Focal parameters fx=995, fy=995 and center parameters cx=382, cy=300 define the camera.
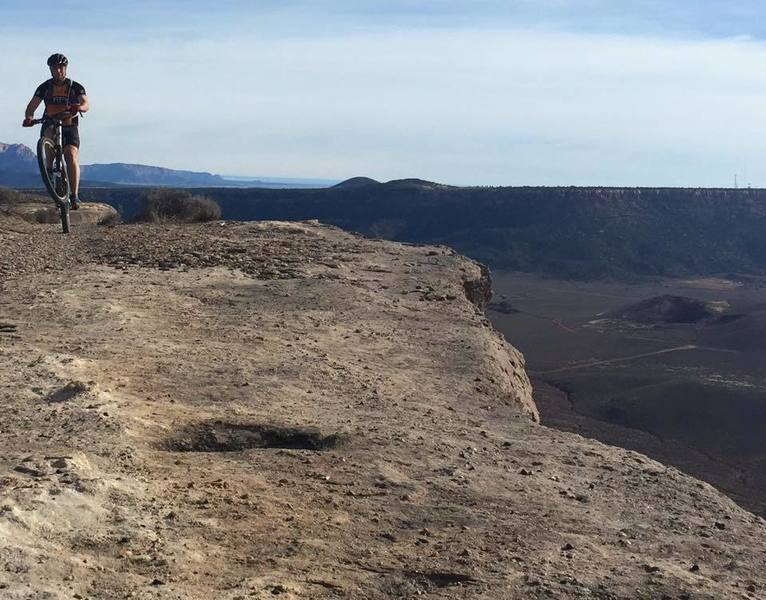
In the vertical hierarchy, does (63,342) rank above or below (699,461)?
above

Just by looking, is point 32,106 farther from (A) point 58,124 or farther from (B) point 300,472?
(B) point 300,472

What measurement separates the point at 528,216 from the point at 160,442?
77171 millimetres

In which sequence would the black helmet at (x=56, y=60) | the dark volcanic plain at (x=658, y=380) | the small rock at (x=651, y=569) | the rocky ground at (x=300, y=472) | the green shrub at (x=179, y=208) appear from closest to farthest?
the rocky ground at (x=300, y=472), the small rock at (x=651, y=569), the black helmet at (x=56, y=60), the green shrub at (x=179, y=208), the dark volcanic plain at (x=658, y=380)

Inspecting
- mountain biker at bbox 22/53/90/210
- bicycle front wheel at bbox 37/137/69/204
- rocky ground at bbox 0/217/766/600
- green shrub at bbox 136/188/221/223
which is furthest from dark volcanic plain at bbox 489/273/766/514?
mountain biker at bbox 22/53/90/210

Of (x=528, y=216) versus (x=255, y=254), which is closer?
(x=255, y=254)

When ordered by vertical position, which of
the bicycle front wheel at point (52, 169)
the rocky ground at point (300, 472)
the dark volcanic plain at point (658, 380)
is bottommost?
the dark volcanic plain at point (658, 380)

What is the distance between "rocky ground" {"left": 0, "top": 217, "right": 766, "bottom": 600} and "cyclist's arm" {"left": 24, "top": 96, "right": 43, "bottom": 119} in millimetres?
1592

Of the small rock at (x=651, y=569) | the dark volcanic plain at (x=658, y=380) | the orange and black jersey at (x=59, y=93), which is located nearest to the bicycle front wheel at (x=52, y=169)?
the orange and black jersey at (x=59, y=93)

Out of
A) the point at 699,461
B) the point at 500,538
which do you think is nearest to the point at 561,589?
the point at 500,538

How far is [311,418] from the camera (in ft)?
19.0

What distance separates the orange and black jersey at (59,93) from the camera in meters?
9.29

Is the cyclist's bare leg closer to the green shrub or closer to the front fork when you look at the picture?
the front fork

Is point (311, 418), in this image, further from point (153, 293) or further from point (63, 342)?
point (153, 293)

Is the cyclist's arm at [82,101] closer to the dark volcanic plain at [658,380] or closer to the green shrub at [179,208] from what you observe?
the green shrub at [179,208]
